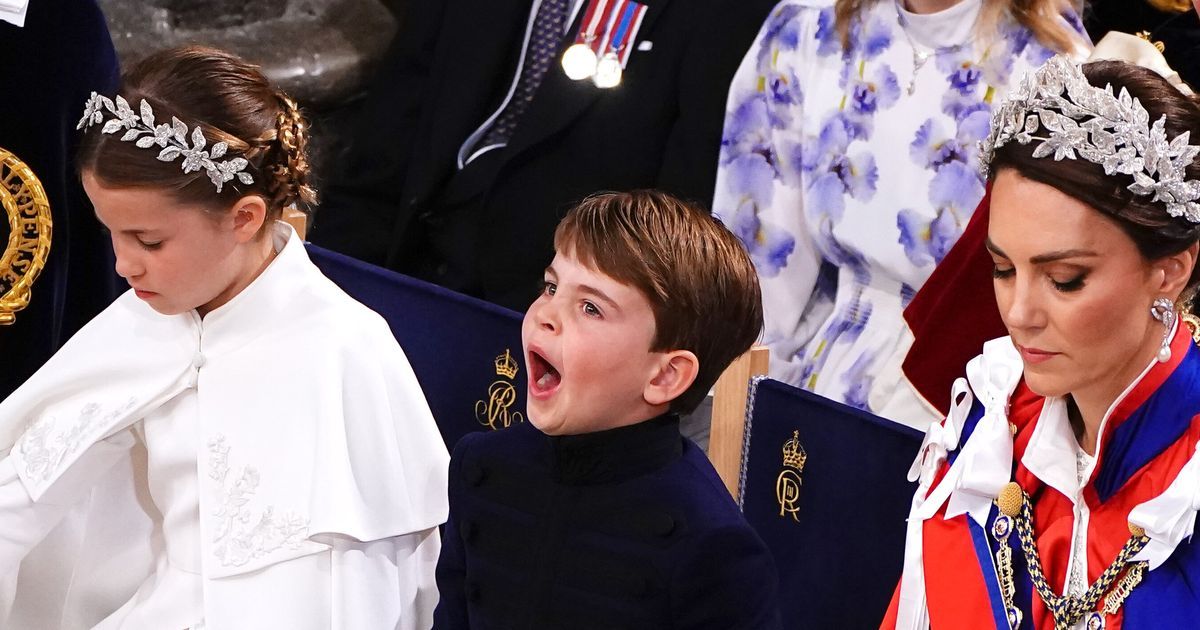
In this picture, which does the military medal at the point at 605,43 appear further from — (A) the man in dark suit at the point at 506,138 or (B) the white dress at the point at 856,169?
(B) the white dress at the point at 856,169

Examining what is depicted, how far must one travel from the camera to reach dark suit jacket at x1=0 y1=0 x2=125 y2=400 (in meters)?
2.80

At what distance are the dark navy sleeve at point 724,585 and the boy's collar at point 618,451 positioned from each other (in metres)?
0.13

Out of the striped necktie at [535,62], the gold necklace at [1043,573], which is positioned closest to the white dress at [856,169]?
the striped necktie at [535,62]

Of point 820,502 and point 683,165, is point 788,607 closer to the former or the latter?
point 820,502

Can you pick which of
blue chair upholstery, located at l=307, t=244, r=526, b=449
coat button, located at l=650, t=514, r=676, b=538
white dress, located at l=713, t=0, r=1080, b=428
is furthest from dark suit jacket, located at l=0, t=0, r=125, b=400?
coat button, located at l=650, t=514, r=676, b=538

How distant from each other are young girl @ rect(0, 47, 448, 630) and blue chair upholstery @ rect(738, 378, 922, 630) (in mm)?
493

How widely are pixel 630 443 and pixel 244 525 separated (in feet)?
1.98

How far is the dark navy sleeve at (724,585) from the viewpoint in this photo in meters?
1.70

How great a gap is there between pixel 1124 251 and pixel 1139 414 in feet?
0.61

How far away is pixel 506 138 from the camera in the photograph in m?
3.31

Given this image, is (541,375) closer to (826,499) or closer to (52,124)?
(826,499)

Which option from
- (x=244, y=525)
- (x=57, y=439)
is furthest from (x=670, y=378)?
(x=57, y=439)

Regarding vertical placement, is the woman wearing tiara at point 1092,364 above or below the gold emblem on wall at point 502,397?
above

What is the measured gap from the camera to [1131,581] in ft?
5.12
